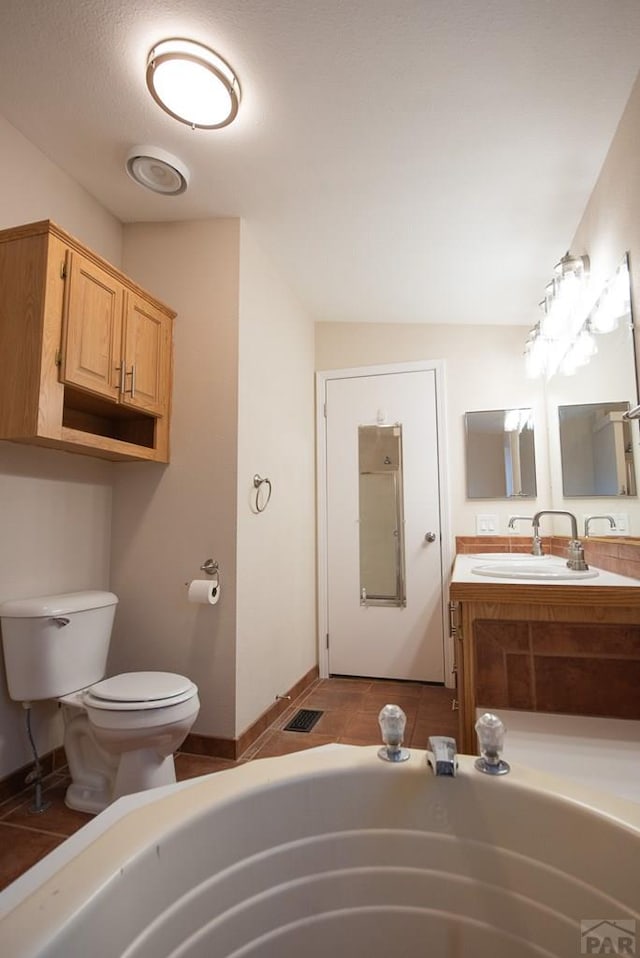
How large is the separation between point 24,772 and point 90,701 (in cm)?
49

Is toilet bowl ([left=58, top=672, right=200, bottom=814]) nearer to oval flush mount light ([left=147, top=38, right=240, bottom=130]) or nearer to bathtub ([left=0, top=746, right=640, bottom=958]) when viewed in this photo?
bathtub ([left=0, top=746, right=640, bottom=958])

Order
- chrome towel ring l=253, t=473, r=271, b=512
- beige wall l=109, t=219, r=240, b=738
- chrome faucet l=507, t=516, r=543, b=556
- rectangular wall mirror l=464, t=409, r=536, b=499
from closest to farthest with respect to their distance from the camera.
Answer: beige wall l=109, t=219, r=240, b=738 → chrome towel ring l=253, t=473, r=271, b=512 → chrome faucet l=507, t=516, r=543, b=556 → rectangular wall mirror l=464, t=409, r=536, b=499

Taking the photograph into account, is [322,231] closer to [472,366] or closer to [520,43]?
[520,43]

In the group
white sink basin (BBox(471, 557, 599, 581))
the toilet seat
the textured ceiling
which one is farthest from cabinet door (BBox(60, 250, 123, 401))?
white sink basin (BBox(471, 557, 599, 581))

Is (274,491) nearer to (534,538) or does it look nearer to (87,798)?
(534,538)

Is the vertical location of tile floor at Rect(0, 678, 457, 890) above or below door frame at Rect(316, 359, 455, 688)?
below

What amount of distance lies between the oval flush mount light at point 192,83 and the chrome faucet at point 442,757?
Result: 6.17 ft

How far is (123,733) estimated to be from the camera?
1620 mm

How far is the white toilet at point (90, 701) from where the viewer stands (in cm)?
164

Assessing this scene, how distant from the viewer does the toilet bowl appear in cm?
163

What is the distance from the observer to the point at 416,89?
1.52 meters

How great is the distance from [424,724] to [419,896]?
5.43 feet

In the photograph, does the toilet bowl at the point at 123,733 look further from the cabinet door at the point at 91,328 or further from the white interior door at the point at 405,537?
the white interior door at the point at 405,537

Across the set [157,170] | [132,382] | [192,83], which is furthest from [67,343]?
[192,83]
